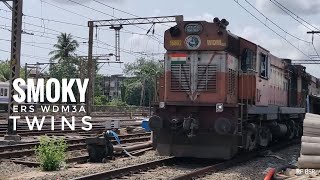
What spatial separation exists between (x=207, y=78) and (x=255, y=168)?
8.59 ft

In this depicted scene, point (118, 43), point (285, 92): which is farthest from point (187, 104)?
point (118, 43)

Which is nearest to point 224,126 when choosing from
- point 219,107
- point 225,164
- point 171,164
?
point 219,107

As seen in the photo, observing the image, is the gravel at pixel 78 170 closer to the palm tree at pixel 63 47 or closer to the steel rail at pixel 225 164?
the steel rail at pixel 225 164

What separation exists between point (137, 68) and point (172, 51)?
127m

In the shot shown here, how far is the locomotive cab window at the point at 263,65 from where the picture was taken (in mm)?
14461

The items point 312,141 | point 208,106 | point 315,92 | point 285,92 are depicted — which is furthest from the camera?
point 315,92

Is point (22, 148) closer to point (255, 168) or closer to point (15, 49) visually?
point (15, 49)

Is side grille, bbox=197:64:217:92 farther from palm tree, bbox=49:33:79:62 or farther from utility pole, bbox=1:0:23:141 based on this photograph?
palm tree, bbox=49:33:79:62

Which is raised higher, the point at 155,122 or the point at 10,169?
the point at 155,122

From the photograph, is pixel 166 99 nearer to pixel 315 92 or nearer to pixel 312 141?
pixel 312 141

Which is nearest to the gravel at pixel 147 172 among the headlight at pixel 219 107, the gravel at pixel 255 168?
the gravel at pixel 255 168

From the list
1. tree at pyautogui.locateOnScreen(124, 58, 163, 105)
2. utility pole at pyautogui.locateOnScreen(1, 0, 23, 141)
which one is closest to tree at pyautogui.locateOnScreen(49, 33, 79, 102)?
tree at pyautogui.locateOnScreen(124, 58, 163, 105)

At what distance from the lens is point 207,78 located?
41.9ft

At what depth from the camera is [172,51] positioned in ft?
43.0
